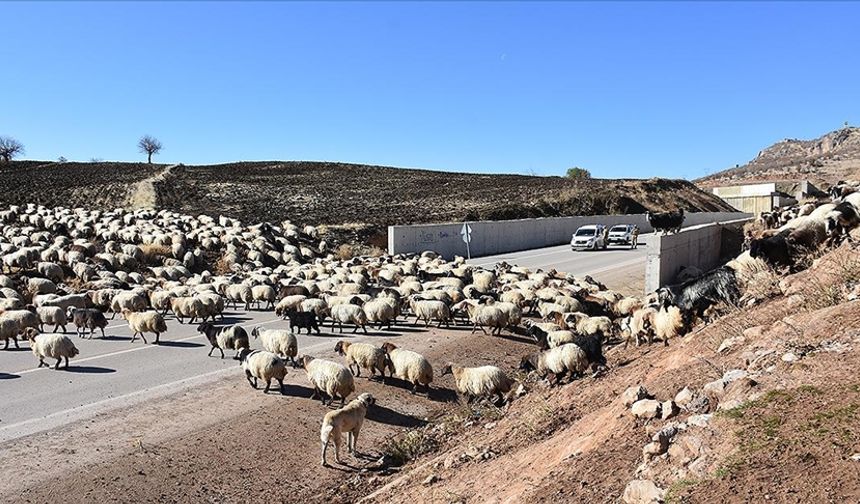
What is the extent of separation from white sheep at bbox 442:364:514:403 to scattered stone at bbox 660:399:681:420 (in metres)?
5.00

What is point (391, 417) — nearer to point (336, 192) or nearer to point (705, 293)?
point (705, 293)

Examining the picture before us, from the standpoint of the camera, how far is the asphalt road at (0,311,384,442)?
1053cm

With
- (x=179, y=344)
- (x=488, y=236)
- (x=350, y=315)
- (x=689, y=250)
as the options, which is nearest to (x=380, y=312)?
(x=350, y=315)

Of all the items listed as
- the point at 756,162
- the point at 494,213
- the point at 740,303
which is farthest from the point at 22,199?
the point at 756,162

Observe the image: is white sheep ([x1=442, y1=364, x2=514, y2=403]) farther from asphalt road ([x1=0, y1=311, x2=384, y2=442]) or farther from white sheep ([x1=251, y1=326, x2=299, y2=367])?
asphalt road ([x1=0, y1=311, x2=384, y2=442])

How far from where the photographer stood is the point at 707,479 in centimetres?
464

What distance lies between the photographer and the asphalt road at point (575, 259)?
2949 cm

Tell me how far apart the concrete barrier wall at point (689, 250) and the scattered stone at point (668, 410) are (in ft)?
42.5

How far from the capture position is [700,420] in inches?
216

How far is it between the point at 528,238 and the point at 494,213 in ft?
29.8

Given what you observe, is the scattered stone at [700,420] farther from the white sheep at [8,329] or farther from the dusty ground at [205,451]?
the white sheep at [8,329]

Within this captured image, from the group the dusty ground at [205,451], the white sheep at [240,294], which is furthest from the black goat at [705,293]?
the white sheep at [240,294]

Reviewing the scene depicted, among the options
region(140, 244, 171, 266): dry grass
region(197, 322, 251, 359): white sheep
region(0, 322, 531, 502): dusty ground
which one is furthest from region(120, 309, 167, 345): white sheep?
region(140, 244, 171, 266): dry grass

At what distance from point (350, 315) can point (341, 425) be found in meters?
7.67
